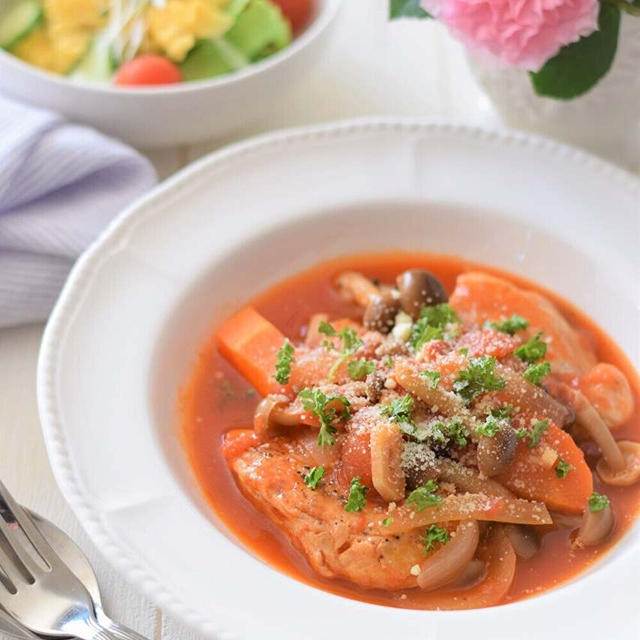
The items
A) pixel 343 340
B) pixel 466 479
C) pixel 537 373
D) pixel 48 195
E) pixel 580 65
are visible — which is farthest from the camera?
pixel 48 195

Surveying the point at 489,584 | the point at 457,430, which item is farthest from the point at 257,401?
the point at 489,584

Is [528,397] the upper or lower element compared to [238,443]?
upper

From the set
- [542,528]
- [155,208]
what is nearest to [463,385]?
[542,528]

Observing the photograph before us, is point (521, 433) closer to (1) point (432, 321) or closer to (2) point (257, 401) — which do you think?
(1) point (432, 321)

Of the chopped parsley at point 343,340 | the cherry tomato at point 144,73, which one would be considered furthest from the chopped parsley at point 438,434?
the cherry tomato at point 144,73

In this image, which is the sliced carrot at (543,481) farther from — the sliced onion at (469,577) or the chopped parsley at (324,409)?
Result: the chopped parsley at (324,409)

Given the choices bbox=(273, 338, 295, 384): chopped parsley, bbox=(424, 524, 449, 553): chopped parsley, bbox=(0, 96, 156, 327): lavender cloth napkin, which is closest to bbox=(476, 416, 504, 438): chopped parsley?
bbox=(424, 524, 449, 553): chopped parsley
